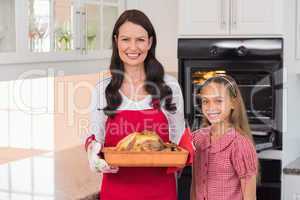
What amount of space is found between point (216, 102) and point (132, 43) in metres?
0.41

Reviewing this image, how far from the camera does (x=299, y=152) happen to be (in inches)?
134

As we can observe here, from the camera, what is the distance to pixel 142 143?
194 centimetres

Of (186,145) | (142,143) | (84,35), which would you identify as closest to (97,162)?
(142,143)

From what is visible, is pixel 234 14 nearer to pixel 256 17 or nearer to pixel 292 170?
pixel 256 17

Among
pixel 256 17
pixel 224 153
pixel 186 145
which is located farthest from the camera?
pixel 256 17

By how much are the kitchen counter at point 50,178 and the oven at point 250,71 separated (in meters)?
0.77

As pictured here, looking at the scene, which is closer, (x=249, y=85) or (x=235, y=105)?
(x=235, y=105)

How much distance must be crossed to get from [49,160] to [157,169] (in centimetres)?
107

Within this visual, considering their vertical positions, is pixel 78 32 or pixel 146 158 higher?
pixel 78 32

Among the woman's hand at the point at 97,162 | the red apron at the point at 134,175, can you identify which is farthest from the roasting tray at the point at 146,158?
the red apron at the point at 134,175

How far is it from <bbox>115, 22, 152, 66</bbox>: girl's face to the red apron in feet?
0.64

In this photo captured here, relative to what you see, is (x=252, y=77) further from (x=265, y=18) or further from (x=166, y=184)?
(x=166, y=184)

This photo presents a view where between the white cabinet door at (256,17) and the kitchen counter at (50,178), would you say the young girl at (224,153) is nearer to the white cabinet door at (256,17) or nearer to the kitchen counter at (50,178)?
the kitchen counter at (50,178)

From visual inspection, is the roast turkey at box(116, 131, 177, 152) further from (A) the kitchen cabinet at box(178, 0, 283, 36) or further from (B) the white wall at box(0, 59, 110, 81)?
(A) the kitchen cabinet at box(178, 0, 283, 36)
